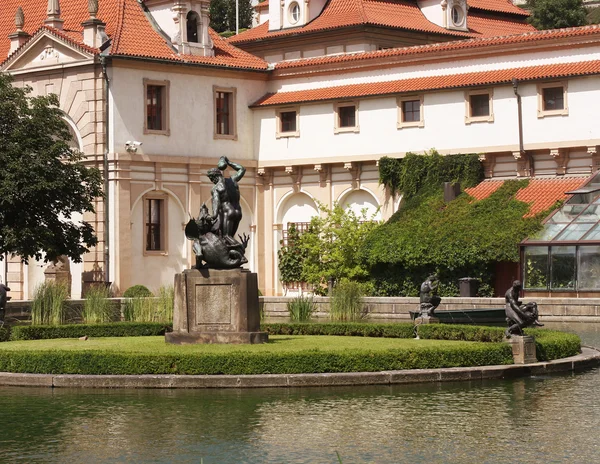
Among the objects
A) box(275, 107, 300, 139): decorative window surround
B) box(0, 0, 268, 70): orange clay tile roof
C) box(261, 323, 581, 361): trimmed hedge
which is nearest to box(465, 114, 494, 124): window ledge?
box(275, 107, 300, 139): decorative window surround

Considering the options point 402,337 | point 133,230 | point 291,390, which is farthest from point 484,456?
point 133,230

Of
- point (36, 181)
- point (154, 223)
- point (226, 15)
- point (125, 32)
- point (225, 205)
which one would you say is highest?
point (226, 15)

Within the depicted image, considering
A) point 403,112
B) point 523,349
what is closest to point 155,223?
point 403,112

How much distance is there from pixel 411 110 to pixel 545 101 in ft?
17.9

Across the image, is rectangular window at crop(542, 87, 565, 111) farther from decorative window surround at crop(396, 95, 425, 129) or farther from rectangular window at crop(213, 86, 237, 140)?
rectangular window at crop(213, 86, 237, 140)

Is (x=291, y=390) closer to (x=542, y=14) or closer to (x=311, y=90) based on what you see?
(x=311, y=90)

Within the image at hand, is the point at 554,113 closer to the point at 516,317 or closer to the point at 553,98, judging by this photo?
the point at 553,98

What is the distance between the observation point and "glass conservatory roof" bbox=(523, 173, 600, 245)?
44469 mm

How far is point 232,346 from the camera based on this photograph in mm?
26953

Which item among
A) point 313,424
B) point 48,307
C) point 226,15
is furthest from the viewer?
point 226,15

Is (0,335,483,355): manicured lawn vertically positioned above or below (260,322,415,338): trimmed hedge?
below

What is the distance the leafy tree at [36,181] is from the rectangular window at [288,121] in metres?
16.0

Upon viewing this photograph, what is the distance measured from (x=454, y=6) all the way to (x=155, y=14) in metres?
15.9

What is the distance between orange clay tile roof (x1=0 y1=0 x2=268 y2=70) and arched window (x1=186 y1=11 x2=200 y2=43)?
965 millimetres
